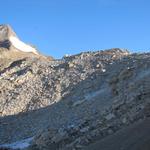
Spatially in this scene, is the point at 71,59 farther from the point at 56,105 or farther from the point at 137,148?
the point at 137,148

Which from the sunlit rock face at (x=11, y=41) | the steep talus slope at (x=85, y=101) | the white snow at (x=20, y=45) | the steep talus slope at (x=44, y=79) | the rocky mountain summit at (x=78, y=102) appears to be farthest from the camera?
the white snow at (x=20, y=45)

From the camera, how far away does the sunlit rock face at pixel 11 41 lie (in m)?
75.8

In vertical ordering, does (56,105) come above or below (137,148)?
above

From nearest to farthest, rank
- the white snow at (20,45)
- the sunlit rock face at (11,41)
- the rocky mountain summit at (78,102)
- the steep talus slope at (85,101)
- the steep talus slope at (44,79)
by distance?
the rocky mountain summit at (78,102), the steep talus slope at (85,101), the steep talus slope at (44,79), the sunlit rock face at (11,41), the white snow at (20,45)

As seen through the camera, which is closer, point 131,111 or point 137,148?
point 137,148

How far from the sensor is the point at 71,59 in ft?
159

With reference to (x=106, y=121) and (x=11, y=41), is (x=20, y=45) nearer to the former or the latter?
(x=11, y=41)

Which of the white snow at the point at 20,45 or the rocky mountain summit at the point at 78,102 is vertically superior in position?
the white snow at the point at 20,45

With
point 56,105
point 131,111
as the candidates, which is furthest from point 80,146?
point 56,105

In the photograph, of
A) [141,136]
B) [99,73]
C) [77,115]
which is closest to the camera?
[141,136]

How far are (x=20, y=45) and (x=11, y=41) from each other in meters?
2.56

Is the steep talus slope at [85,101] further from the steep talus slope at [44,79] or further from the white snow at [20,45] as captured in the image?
the white snow at [20,45]

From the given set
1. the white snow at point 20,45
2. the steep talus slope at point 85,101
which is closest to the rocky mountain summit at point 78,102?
the steep talus slope at point 85,101

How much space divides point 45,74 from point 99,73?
672 cm
